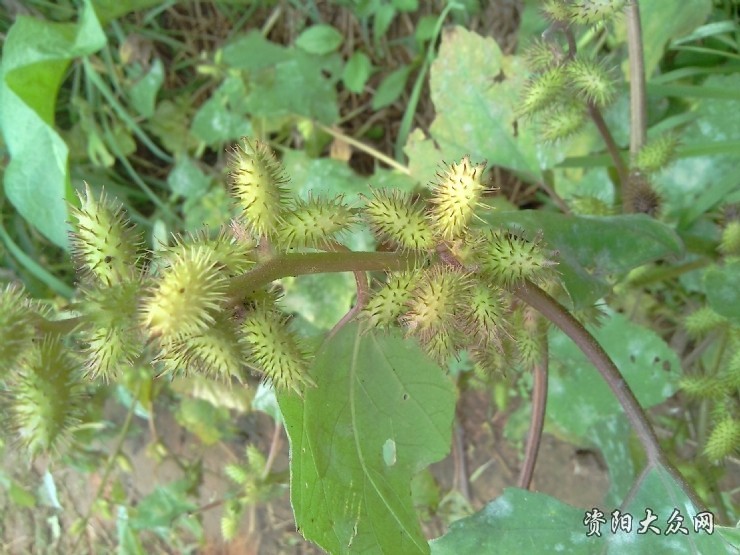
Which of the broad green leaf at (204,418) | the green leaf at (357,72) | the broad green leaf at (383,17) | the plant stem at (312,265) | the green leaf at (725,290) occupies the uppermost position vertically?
the plant stem at (312,265)

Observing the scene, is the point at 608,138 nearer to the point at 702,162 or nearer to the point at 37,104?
the point at 702,162

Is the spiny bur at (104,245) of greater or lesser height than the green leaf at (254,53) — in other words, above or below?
above

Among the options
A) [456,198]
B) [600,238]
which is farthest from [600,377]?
[456,198]

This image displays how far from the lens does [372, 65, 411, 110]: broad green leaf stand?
259 centimetres

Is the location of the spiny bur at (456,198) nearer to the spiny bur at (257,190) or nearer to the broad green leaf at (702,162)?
the spiny bur at (257,190)

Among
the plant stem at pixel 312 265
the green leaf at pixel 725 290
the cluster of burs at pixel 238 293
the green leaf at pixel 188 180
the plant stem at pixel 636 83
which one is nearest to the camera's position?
the cluster of burs at pixel 238 293

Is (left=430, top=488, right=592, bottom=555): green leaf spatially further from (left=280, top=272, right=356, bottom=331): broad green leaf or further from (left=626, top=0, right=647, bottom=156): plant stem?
(left=280, top=272, right=356, bottom=331): broad green leaf

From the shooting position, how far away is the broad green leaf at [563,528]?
129 cm

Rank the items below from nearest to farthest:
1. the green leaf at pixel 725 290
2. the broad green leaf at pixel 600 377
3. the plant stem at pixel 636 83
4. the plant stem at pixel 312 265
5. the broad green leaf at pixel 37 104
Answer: the plant stem at pixel 312 265 → the green leaf at pixel 725 290 → the plant stem at pixel 636 83 → the broad green leaf at pixel 600 377 → the broad green leaf at pixel 37 104

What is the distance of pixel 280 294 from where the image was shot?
3.53ft

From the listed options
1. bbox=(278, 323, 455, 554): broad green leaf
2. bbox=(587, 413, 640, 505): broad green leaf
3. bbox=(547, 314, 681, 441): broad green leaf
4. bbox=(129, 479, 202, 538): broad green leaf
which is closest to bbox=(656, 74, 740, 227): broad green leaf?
bbox=(547, 314, 681, 441): broad green leaf

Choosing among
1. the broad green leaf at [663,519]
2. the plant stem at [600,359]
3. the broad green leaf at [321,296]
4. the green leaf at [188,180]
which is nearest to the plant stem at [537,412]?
the plant stem at [600,359]

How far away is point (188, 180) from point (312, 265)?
184cm

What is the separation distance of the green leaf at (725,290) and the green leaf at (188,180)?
1.92 meters
